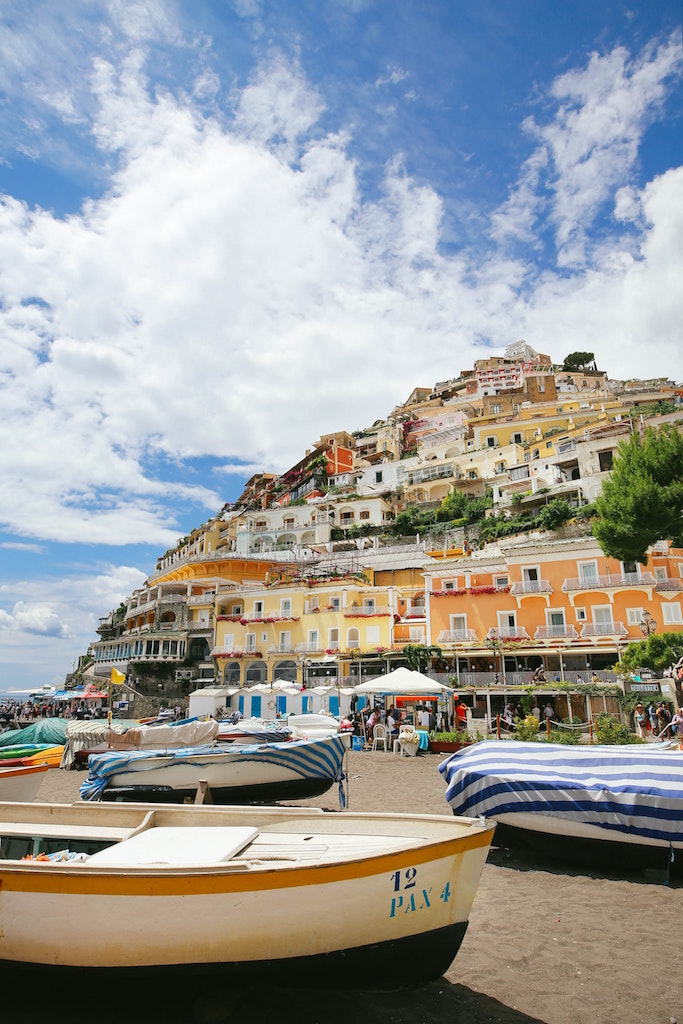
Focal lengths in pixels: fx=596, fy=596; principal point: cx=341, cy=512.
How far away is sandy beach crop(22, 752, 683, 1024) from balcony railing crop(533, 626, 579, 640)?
2051cm

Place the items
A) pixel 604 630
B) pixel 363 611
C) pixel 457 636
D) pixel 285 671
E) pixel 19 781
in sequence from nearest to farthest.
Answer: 1. pixel 19 781
2. pixel 604 630
3. pixel 457 636
4. pixel 363 611
5. pixel 285 671

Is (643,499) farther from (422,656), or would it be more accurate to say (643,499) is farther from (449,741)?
(422,656)

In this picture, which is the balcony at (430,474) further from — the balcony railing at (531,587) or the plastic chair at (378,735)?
the plastic chair at (378,735)

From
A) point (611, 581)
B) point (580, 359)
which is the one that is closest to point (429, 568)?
point (611, 581)

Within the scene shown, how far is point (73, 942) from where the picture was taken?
451cm

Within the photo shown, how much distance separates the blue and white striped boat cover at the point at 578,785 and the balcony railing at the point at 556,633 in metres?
19.5

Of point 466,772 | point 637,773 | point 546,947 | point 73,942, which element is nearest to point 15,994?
point 73,942

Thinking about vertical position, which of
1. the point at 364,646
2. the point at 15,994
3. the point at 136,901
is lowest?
the point at 15,994

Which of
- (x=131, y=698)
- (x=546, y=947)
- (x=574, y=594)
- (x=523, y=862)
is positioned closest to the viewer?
(x=546, y=947)

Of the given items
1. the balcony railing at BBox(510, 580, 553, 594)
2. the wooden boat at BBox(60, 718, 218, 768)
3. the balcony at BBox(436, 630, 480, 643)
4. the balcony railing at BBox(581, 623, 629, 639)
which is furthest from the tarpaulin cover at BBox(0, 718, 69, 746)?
the balcony railing at BBox(581, 623, 629, 639)

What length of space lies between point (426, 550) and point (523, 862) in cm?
3482

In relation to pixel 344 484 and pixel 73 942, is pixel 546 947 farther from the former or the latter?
pixel 344 484

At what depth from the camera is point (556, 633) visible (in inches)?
1086

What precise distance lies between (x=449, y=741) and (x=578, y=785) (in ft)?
40.7
